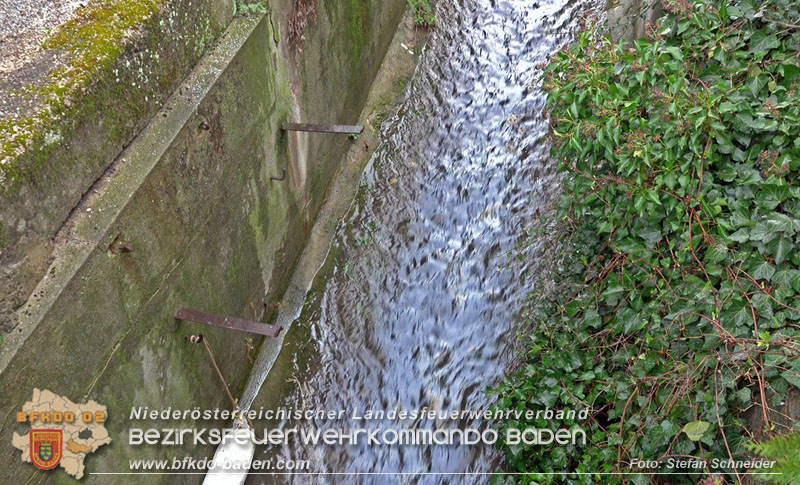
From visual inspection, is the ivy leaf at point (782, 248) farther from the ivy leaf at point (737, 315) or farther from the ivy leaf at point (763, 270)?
the ivy leaf at point (737, 315)

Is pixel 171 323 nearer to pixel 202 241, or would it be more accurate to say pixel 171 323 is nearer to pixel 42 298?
pixel 202 241

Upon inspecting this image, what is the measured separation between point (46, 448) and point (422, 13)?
6.50 meters

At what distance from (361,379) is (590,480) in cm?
176

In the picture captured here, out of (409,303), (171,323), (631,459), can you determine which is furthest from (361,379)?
(631,459)

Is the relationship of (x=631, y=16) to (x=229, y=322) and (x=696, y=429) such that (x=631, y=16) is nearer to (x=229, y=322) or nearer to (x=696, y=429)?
(x=696, y=429)

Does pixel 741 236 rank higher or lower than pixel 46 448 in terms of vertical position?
higher

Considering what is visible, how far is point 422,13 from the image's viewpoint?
289 inches

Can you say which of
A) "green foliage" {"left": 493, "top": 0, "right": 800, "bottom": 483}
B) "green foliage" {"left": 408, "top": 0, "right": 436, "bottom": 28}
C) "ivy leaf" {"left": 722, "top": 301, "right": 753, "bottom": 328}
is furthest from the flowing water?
"ivy leaf" {"left": 722, "top": 301, "right": 753, "bottom": 328}

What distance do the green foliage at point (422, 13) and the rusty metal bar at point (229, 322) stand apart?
17.5ft

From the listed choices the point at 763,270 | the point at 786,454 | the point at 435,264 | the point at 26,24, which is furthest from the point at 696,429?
the point at 26,24

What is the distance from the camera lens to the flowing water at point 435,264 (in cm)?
414

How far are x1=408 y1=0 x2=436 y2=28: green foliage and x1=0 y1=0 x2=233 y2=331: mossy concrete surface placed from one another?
15.2 feet

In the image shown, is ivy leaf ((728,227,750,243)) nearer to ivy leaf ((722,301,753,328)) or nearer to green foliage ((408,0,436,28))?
ivy leaf ((722,301,753,328))

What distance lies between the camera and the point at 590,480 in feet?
10.3
